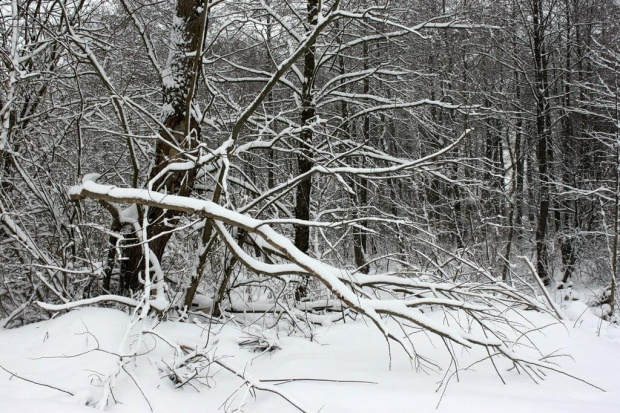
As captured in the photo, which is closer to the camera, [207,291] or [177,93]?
[177,93]

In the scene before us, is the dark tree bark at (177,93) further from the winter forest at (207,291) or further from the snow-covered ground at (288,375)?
the snow-covered ground at (288,375)

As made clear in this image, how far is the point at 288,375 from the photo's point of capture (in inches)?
105

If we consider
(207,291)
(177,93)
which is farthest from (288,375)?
(177,93)

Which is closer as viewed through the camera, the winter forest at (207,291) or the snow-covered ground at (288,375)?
the snow-covered ground at (288,375)

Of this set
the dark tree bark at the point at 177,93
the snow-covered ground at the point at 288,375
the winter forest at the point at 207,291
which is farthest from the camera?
the dark tree bark at the point at 177,93

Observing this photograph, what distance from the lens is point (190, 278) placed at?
391 centimetres

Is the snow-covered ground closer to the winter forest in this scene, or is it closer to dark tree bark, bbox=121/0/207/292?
the winter forest

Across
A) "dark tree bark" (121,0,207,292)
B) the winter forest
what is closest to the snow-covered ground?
the winter forest

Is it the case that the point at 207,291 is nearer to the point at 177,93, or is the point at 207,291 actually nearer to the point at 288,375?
the point at 177,93

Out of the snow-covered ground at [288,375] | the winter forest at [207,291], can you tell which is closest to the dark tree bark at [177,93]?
the winter forest at [207,291]

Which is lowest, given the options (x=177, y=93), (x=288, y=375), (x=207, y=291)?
(x=207, y=291)

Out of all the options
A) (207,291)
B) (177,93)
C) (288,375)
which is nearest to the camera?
(288,375)

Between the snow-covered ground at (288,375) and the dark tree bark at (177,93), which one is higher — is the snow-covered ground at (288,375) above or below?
below

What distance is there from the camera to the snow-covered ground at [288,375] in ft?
6.96
